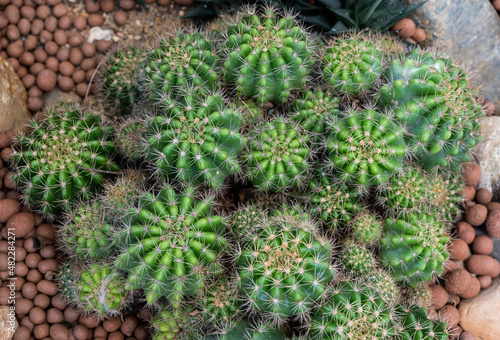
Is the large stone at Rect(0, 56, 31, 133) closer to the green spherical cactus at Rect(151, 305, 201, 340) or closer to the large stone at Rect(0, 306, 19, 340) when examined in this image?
the large stone at Rect(0, 306, 19, 340)

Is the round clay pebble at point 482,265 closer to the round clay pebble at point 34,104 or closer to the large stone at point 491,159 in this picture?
the large stone at point 491,159

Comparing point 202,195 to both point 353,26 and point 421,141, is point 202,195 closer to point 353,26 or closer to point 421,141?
point 421,141

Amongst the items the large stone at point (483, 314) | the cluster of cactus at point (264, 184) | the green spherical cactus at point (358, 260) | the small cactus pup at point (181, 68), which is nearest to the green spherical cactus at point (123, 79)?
the cluster of cactus at point (264, 184)

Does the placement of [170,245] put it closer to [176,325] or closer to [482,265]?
[176,325]

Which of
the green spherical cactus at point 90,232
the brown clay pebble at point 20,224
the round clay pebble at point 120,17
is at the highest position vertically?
the round clay pebble at point 120,17

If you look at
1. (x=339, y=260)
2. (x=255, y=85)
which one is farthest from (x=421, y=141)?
(x=255, y=85)
